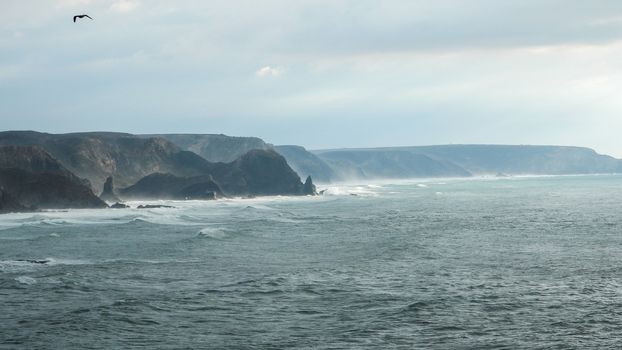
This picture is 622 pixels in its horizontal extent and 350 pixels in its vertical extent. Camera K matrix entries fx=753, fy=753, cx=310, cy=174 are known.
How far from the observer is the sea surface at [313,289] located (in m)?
25.5

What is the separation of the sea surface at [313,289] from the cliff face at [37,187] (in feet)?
119

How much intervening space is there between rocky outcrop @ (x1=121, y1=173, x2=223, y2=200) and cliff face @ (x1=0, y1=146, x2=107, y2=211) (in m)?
28.6

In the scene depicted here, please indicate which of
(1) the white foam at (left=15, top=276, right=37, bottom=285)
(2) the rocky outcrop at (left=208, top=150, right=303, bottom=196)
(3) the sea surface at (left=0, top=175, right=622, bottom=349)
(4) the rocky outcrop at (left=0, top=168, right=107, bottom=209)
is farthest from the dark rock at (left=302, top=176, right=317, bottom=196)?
(1) the white foam at (left=15, top=276, right=37, bottom=285)

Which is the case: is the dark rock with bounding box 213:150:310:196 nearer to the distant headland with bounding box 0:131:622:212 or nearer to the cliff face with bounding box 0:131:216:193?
the distant headland with bounding box 0:131:622:212

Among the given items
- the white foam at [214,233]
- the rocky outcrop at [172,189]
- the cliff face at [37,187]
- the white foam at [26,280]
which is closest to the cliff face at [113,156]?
the rocky outcrop at [172,189]

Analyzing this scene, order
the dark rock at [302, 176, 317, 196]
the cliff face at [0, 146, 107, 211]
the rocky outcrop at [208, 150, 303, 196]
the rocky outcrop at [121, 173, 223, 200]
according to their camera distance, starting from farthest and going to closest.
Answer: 1. the dark rock at [302, 176, 317, 196]
2. the rocky outcrop at [208, 150, 303, 196]
3. the rocky outcrop at [121, 173, 223, 200]
4. the cliff face at [0, 146, 107, 211]

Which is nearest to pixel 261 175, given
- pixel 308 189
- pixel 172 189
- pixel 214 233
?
pixel 308 189

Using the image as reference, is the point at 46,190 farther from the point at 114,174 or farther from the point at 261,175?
the point at 261,175

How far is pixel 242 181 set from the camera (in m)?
159

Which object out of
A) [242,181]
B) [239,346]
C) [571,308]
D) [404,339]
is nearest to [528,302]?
[571,308]

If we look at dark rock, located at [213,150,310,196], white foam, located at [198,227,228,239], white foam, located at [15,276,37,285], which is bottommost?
white foam, located at [15,276,37,285]

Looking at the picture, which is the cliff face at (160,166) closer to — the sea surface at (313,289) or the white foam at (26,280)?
the sea surface at (313,289)

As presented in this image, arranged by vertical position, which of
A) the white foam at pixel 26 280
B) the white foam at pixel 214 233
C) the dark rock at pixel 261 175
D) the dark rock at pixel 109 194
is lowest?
the white foam at pixel 26 280

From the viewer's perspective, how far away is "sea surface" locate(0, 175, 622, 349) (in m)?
25.5
